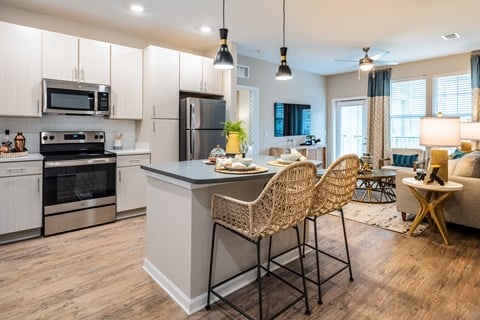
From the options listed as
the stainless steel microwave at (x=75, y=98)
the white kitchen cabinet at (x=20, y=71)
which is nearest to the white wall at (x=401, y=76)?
the stainless steel microwave at (x=75, y=98)

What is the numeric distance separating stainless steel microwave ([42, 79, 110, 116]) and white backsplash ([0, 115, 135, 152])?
29cm

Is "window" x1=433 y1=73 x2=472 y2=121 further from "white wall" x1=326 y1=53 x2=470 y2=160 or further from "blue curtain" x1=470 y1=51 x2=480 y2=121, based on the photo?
"blue curtain" x1=470 y1=51 x2=480 y2=121

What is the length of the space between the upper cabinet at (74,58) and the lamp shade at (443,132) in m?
3.96

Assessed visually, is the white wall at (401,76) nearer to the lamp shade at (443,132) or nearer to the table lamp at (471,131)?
the table lamp at (471,131)

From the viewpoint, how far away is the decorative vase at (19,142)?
3451 millimetres

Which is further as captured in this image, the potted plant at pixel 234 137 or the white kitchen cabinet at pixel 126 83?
the white kitchen cabinet at pixel 126 83

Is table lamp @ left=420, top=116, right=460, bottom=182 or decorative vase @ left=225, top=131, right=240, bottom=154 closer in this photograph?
decorative vase @ left=225, top=131, right=240, bottom=154

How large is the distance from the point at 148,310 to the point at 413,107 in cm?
668

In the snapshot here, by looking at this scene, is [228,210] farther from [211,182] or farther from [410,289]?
[410,289]

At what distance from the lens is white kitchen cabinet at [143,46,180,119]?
13.7 feet

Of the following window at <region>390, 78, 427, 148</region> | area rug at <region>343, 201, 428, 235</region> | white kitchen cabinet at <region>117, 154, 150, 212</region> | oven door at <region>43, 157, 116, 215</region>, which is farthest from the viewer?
window at <region>390, 78, 427, 148</region>

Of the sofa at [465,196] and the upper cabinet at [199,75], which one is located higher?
the upper cabinet at [199,75]

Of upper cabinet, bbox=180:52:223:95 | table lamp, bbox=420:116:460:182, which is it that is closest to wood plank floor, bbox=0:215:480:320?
table lamp, bbox=420:116:460:182

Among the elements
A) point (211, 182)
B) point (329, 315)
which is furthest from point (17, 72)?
point (329, 315)
